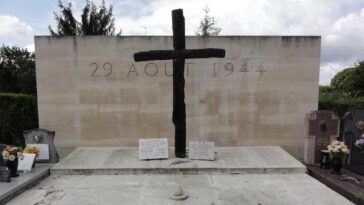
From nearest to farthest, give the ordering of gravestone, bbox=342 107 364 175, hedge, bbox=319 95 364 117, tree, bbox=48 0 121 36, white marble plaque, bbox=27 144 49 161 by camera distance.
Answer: gravestone, bbox=342 107 364 175 < white marble plaque, bbox=27 144 49 161 < hedge, bbox=319 95 364 117 < tree, bbox=48 0 121 36

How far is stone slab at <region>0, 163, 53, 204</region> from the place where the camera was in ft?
11.3

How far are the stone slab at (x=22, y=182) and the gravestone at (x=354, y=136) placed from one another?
5.65 m

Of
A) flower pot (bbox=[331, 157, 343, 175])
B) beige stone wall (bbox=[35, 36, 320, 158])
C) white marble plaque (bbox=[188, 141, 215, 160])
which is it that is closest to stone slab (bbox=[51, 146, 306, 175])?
white marble plaque (bbox=[188, 141, 215, 160])

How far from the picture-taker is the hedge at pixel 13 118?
21.3ft

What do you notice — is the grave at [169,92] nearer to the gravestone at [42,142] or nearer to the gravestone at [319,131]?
the gravestone at [319,131]

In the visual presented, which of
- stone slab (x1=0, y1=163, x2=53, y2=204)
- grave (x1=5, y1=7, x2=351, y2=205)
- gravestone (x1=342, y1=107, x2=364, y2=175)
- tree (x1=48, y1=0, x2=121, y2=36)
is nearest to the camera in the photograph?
stone slab (x1=0, y1=163, x2=53, y2=204)

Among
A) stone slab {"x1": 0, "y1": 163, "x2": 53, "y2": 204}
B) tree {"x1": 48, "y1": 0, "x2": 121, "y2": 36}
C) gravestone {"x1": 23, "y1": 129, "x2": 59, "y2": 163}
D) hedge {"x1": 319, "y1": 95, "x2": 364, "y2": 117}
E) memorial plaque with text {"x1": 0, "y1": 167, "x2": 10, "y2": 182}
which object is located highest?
tree {"x1": 48, "y1": 0, "x2": 121, "y2": 36}

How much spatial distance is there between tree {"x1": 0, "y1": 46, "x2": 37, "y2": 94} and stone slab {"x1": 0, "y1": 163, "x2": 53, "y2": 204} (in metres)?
12.3

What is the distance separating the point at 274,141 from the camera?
253 inches

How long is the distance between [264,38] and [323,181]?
3.48 meters

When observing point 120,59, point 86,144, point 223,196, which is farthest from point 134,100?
point 223,196

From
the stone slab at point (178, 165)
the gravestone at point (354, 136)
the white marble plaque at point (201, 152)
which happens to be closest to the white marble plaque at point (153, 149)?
the stone slab at point (178, 165)

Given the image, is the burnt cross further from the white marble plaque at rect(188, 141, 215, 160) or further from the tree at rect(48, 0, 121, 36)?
the tree at rect(48, 0, 121, 36)

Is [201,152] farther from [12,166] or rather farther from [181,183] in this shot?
[12,166]
